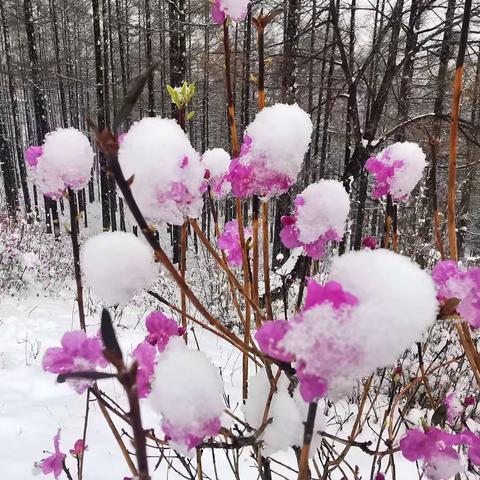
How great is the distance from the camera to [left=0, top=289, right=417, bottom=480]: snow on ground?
64.3 inches

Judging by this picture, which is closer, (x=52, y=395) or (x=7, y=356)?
(x=52, y=395)

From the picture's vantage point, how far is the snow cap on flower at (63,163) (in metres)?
0.73

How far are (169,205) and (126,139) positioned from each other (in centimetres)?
11

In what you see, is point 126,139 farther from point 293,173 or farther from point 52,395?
point 52,395

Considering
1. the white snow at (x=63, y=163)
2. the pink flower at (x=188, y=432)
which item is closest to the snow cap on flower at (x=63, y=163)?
the white snow at (x=63, y=163)

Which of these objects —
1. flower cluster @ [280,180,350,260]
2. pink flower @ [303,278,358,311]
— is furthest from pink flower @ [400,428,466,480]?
pink flower @ [303,278,358,311]

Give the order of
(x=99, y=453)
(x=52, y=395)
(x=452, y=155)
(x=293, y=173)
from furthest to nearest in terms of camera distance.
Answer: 1. (x=52, y=395)
2. (x=99, y=453)
3. (x=452, y=155)
4. (x=293, y=173)

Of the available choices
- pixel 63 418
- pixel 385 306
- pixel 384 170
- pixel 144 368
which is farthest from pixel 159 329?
pixel 63 418

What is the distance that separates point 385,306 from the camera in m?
0.35

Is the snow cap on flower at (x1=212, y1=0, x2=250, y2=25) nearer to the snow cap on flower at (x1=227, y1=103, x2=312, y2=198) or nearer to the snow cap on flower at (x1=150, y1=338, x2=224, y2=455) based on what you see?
the snow cap on flower at (x1=227, y1=103, x2=312, y2=198)

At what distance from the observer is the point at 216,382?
51cm

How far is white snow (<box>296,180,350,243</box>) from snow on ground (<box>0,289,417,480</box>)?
13.1 inches

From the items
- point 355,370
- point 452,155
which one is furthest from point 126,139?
point 452,155

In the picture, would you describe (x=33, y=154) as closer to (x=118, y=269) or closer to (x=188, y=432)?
(x=118, y=269)
